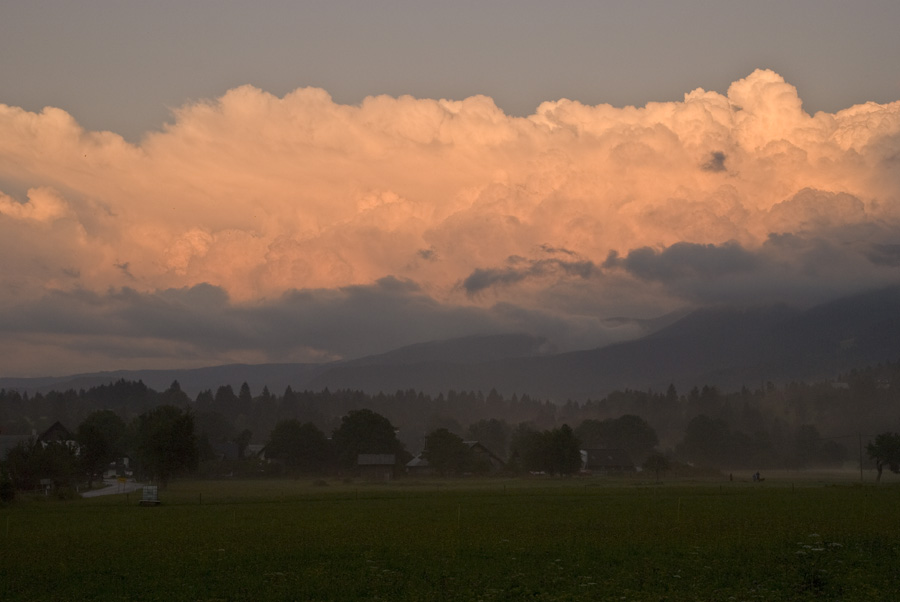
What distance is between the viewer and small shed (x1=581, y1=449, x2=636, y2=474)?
18838 cm

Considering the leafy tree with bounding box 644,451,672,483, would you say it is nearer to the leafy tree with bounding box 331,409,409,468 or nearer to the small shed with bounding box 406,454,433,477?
the small shed with bounding box 406,454,433,477

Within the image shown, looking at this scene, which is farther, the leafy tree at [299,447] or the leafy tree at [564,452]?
the leafy tree at [299,447]

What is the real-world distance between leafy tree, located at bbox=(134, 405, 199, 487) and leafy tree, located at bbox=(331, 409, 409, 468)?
5706 centimetres

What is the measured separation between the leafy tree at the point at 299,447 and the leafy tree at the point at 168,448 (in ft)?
183

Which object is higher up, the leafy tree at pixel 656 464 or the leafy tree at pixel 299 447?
the leafy tree at pixel 299 447

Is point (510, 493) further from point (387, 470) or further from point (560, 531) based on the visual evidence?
point (387, 470)

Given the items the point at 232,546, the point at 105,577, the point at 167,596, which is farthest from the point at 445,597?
the point at 232,546

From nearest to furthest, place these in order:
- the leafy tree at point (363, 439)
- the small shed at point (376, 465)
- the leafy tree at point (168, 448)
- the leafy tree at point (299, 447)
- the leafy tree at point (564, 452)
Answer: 1. the leafy tree at point (168, 448)
2. the leafy tree at point (564, 452)
3. the small shed at point (376, 465)
4. the leafy tree at point (363, 439)
5. the leafy tree at point (299, 447)

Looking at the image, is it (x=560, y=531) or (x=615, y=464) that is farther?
(x=615, y=464)

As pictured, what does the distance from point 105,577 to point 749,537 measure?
27.8m

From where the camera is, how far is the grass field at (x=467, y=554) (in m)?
28.4

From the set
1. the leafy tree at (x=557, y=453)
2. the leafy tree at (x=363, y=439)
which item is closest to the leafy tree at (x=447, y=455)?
the leafy tree at (x=363, y=439)

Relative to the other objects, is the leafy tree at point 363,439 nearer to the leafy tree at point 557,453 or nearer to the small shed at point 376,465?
the small shed at point 376,465

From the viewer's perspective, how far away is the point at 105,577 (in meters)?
32.1
